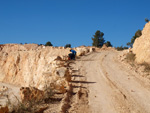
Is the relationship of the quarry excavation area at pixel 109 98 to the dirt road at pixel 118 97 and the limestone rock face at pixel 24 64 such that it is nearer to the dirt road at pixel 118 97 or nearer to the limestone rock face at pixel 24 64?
the dirt road at pixel 118 97

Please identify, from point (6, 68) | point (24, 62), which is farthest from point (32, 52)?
point (6, 68)

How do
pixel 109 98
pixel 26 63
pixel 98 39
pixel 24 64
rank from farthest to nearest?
pixel 98 39 → pixel 24 64 → pixel 26 63 → pixel 109 98

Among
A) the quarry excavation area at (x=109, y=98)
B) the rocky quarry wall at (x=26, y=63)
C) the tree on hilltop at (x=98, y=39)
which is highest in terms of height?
→ the tree on hilltop at (x=98, y=39)

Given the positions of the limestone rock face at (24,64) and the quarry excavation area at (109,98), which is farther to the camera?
the limestone rock face at (24,64)

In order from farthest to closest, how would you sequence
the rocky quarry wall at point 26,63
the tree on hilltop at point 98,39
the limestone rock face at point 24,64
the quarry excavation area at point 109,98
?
the tree on hilltop at point 98,39 < the limestone rock face at point 24,64 < the rocky quarry wall at point 26,63 < the quarry excavation area at point 109,98

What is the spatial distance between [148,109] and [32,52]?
34955 millimetres

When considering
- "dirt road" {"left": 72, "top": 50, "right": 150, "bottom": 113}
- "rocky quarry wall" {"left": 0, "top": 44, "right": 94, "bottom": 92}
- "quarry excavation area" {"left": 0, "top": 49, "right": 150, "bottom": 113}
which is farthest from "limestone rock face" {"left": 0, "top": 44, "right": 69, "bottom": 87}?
"quarry excavation area" {"left": 0, "top": 49, "right": 150, "bottom": 113}

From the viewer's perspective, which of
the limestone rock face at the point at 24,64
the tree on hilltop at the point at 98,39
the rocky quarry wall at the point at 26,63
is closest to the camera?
the rocky quarry wall at the point at 26,63

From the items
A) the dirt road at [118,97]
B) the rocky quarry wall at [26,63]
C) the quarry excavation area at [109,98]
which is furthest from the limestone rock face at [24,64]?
the quarry excavation area at [109,98]

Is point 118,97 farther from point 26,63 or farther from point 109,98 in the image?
point 26,63

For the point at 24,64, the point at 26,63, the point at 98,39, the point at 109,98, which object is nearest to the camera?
the point at 109,98

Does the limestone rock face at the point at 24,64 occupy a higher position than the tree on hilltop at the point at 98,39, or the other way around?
the tree on hilltop at the point at 98,39

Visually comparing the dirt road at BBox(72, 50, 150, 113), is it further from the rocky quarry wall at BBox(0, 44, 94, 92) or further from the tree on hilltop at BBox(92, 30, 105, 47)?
the tree on hilltop at BBox(92, 30, 105, 47)

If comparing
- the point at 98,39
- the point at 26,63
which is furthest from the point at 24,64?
the point at 98,39
